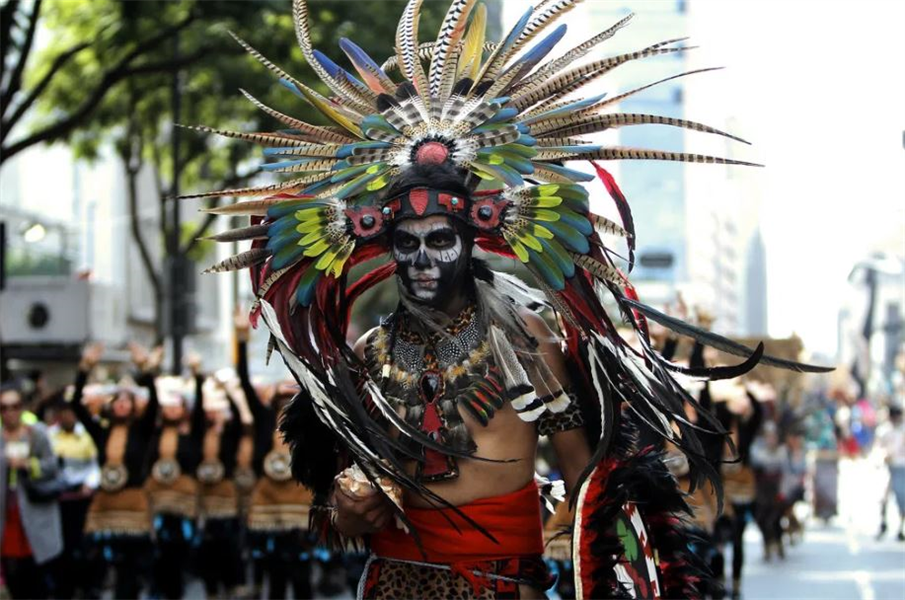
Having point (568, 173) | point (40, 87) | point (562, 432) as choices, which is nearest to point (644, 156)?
point (568, 173)

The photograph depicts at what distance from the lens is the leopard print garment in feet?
17.5

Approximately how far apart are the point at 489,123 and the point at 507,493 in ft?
3.72

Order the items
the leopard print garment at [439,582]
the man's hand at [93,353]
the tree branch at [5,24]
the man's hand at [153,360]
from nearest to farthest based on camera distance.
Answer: the leopard print garment at [439,582]
the man's hand at [93,353]
the man's hand at [153,360]
the tree branch at [5,24]

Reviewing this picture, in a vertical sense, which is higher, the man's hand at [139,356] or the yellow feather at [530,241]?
the yellow feather at [530,241]

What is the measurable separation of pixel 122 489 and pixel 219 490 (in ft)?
4.27

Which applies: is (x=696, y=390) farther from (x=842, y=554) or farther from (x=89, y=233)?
(x=89, y=233)

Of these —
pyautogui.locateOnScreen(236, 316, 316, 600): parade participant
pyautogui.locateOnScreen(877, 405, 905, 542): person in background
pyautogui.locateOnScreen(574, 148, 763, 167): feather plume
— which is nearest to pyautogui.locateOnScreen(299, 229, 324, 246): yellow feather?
pyautogui.locateOnScreen(574, 148, 763, 167): feather plume

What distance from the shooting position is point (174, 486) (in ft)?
45.8

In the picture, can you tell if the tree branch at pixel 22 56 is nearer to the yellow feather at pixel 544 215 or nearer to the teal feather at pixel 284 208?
the teal feather at pixel 284 208

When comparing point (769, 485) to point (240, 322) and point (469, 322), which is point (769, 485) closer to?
point (240, 322)

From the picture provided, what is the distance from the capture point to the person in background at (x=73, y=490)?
1439cm

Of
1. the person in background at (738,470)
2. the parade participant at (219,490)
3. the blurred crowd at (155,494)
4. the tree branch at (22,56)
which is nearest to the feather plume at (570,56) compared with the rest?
the blurred crowd at (155,494)

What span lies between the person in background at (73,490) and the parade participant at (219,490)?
91 centimetres

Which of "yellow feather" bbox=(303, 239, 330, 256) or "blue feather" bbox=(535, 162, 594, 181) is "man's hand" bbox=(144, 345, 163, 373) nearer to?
"yellow feather" bbox=(303, 239, 330, 256)
